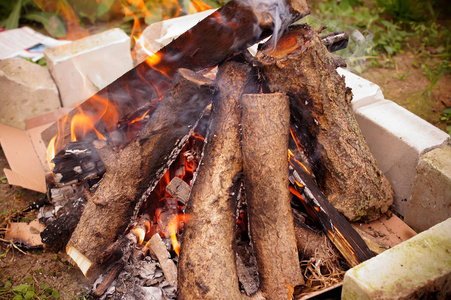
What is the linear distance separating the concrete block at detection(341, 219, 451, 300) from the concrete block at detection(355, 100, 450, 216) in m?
0.79

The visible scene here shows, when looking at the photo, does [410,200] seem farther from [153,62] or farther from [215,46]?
[153,62]

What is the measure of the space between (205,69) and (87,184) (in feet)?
4.05

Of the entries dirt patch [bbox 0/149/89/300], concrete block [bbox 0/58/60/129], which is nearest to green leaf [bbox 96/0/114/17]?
concrete block [bbox 0/58/60/129]

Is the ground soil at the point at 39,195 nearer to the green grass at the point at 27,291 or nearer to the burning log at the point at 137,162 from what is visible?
the green grass at the point at 27,291

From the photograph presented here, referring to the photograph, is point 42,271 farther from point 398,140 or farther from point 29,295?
point 398,140

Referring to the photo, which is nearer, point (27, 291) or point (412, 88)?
point (27, 291)

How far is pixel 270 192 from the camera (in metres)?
2.05

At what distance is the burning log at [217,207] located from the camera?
6.25 feet

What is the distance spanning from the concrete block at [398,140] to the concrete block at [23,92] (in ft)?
10.1

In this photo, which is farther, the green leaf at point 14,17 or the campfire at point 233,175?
the green leaf at point 14,17

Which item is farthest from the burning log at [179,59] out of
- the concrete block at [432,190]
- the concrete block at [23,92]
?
the concrete block at [432,190]

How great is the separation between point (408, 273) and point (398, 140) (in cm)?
114

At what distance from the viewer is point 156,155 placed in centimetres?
224

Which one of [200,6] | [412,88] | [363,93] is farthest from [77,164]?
[412,88]
